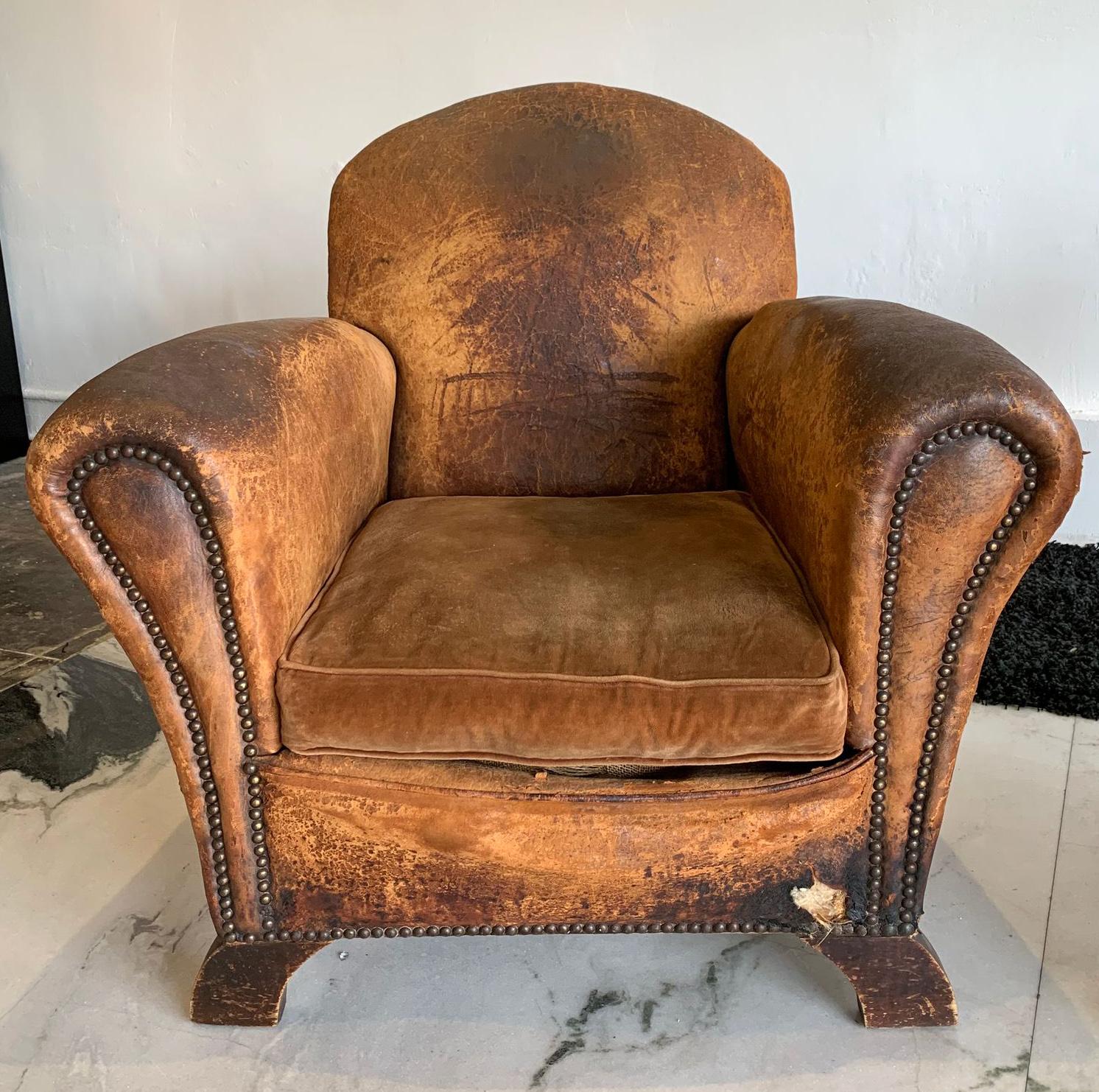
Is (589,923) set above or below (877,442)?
below

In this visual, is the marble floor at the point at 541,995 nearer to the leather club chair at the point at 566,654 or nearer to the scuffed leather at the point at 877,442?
the leather club chair at the point at 566,654

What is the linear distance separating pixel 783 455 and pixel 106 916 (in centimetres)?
103

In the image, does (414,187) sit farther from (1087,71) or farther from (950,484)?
(1087,71)

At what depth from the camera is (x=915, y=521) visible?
3.23 feet

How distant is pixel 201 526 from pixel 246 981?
51 cm

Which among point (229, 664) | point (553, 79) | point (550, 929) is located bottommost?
point (550, 929)

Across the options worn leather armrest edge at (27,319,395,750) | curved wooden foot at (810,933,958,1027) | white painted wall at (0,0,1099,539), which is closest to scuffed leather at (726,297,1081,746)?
curved wooden foot at (810,933,958,1027)

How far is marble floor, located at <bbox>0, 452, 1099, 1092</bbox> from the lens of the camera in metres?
1.08

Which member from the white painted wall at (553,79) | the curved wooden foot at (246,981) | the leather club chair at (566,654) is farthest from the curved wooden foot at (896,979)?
the white painted wall at (553,79)

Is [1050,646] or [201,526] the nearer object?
[201,526]

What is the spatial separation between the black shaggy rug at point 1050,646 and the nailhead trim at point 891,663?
84 cm

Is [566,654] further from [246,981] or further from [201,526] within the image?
[246,981]

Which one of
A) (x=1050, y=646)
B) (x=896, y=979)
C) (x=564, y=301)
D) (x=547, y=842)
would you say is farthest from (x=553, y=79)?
(x=896, y=979)

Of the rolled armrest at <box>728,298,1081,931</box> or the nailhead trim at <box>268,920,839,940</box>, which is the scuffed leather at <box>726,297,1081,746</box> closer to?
the rolled armrest at <box>728,298,1081,931</box>
